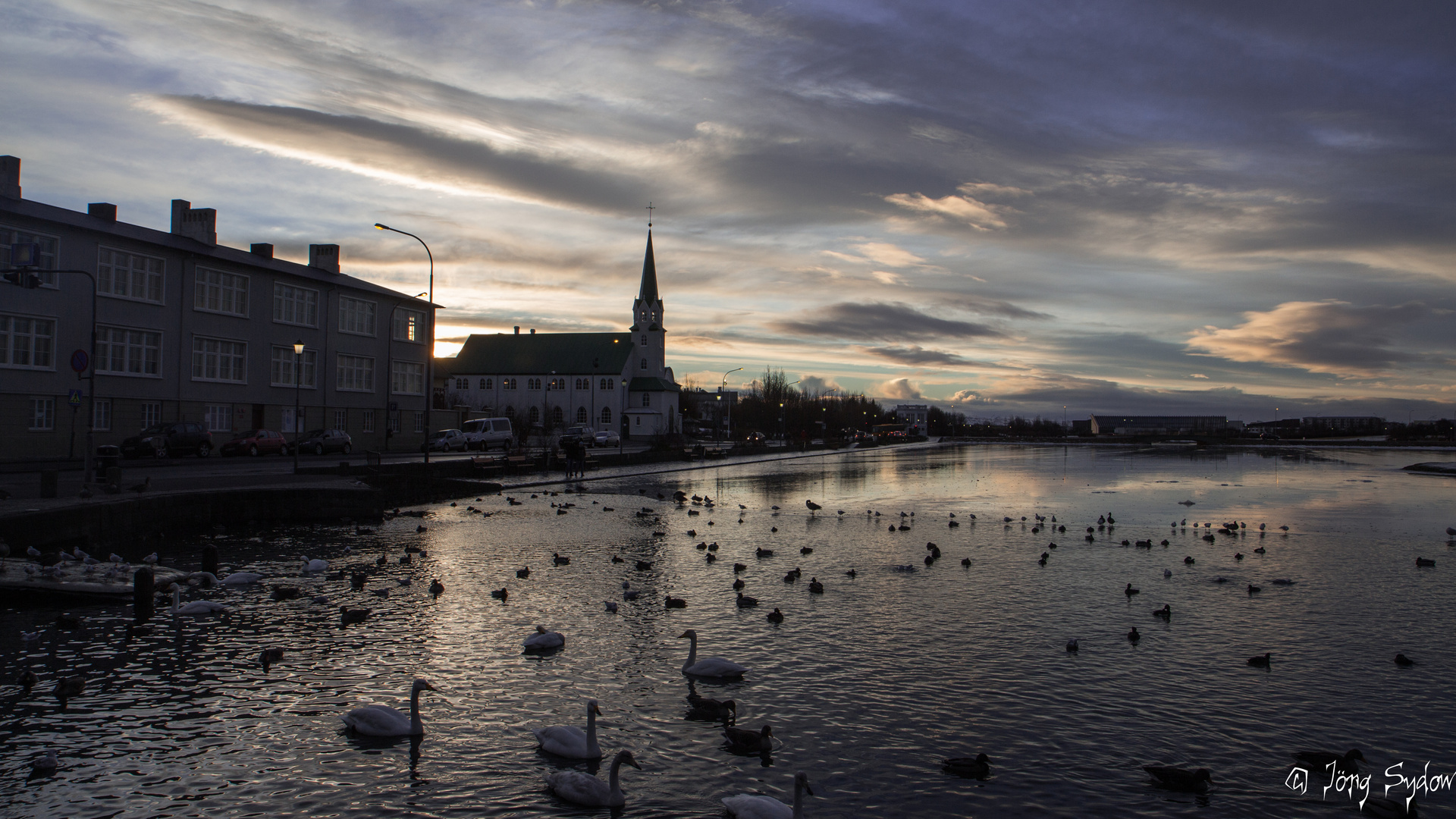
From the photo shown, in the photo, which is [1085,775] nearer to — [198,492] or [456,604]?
[456,604]

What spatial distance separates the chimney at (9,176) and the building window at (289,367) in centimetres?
1558

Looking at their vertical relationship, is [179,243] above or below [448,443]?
above

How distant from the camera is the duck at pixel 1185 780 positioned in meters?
7.53

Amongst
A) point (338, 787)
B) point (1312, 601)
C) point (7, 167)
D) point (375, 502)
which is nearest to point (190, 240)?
point (7, 167)

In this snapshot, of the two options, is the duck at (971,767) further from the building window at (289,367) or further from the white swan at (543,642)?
the building window at (289,367)

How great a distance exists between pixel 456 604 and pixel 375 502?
15.1 m

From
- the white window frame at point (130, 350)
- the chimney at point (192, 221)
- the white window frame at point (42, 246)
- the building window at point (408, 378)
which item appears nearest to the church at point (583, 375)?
the building window at point (408, 378)

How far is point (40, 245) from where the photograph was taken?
36594 mm

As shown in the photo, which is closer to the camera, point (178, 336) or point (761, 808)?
point (761, 808)

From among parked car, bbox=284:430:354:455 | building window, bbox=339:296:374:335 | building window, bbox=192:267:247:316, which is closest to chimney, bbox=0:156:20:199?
building window, bbox=192:267:247:316

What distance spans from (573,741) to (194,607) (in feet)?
27.5

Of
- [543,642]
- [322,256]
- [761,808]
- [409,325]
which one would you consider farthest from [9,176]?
[761,808]

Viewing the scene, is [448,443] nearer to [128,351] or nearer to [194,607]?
[128,351]

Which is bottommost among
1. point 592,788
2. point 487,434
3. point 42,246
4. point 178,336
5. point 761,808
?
point 592,788
